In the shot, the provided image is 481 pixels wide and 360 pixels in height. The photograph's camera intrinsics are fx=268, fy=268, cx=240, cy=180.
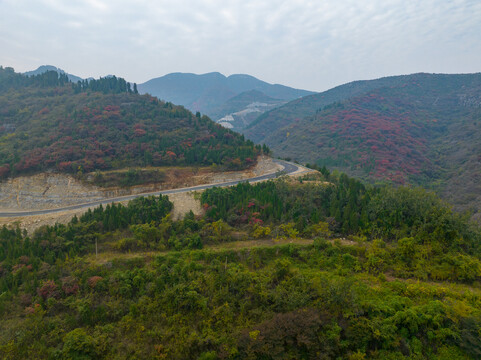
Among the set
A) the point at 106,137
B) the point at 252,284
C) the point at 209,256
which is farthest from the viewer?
the point at 106,137

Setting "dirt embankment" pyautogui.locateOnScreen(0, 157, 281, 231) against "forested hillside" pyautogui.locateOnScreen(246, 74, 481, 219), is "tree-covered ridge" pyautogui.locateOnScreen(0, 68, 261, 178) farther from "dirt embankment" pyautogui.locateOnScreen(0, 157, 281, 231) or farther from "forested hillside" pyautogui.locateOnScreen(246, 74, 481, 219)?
"forested hillside" pyautogui.locateOnScreen(246, 74, 481, 219)

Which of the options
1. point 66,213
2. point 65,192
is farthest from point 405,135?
point 66,213

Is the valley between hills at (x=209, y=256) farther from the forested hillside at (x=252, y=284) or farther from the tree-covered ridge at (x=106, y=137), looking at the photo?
the tree-covered ridge at (x=106, y=137)

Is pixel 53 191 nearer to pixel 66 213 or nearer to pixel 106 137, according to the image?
pixel 66 213

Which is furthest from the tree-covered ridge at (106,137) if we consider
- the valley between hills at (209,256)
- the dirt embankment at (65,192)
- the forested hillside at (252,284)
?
the forested hillside at (252,284)

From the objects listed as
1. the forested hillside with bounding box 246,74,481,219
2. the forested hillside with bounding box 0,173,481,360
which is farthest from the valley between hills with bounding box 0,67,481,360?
the forested hillside with bounding box 246,74,481,219
